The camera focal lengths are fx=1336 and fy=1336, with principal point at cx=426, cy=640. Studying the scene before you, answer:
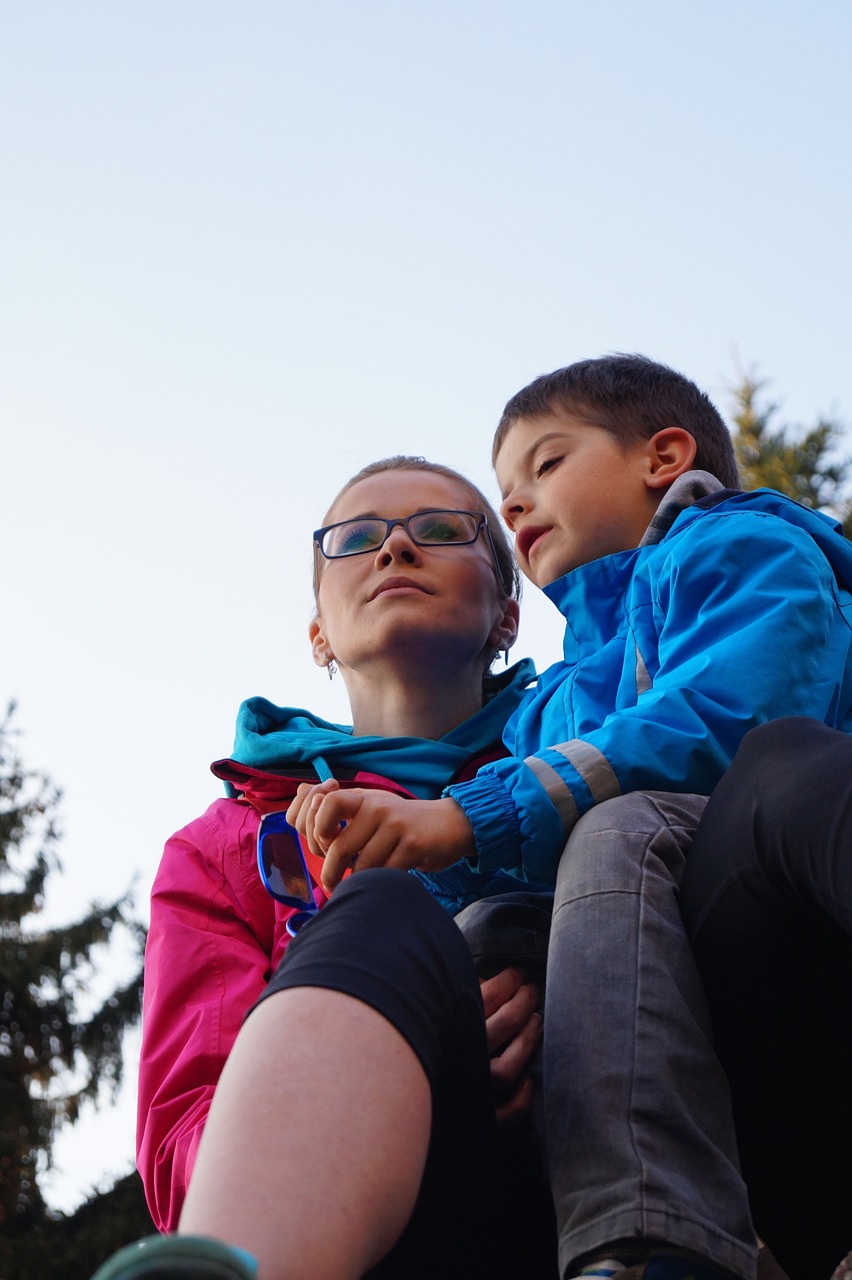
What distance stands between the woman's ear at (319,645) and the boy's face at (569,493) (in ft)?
3.20

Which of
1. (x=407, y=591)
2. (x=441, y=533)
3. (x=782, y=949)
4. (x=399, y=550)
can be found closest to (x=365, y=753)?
(x=407, y=591)

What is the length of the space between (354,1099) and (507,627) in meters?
2.59

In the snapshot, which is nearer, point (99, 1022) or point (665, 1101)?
point (665, 1101)

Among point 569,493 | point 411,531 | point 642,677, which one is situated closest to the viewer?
point 642,677

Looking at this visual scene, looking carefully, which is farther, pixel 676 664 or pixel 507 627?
pixel 507 627

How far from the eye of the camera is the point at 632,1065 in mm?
1553

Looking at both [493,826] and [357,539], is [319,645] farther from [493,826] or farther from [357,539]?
[493,826]

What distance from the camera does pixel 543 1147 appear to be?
1840 mm

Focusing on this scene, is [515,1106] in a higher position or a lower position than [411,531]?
lower

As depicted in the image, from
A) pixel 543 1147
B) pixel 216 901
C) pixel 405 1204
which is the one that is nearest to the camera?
pixel 405 1204

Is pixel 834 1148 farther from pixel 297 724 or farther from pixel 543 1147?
pixel 297 724

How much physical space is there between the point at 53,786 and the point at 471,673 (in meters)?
12.4

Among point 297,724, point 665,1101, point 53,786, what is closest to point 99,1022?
point 53,786

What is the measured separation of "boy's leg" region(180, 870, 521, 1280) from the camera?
1.21 m
